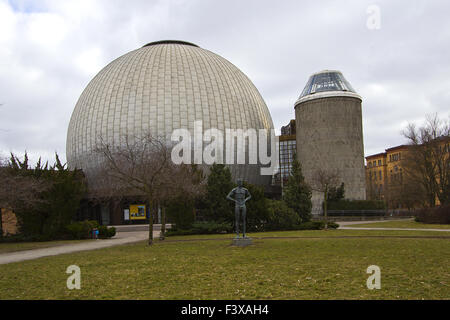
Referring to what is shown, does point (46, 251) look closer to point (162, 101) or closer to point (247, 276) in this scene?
point (247, 276)

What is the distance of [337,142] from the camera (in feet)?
150

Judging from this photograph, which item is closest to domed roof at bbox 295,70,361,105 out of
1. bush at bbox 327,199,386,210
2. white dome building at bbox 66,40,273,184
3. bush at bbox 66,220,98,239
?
white dome building at bbox 66,40,273,184

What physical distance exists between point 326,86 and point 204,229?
97.9ft

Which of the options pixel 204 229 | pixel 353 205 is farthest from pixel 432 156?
pixel 204 229

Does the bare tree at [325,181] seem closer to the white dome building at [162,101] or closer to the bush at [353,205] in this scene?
the bush at [353,205]

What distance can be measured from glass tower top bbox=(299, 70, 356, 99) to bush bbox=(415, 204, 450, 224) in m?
20.2

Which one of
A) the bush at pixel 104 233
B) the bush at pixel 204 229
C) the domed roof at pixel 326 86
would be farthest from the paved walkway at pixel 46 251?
the domed roof at pixel 326 86

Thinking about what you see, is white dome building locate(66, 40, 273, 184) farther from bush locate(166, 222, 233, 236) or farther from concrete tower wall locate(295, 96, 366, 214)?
bush locate(166, 222, 233, 236)

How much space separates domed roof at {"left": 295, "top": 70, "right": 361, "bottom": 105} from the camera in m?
47.0

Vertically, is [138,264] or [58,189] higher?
[58,189]
